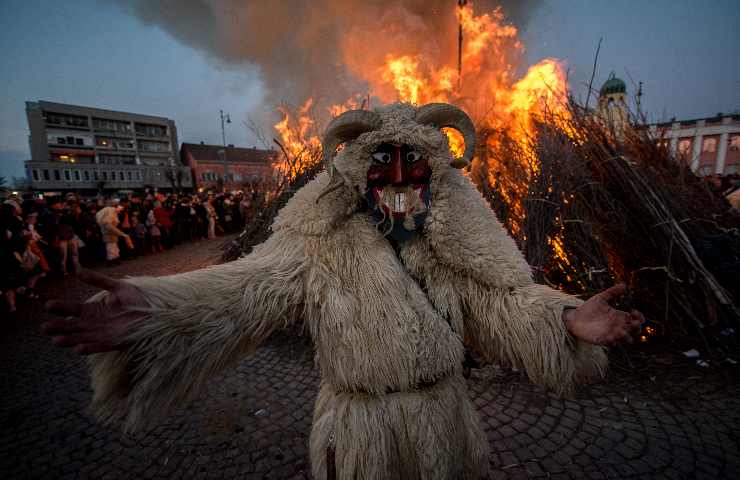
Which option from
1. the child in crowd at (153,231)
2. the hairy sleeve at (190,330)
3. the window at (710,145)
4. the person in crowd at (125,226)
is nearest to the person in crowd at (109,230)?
the person in crowd at (125,226)

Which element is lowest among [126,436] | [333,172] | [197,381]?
[126,436]

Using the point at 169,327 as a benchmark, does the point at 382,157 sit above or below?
above

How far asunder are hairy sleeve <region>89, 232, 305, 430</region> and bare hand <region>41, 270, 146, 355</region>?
1.4 inches

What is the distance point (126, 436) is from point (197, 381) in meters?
3.04

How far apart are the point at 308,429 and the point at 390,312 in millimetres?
2482

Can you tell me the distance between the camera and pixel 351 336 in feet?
4.78

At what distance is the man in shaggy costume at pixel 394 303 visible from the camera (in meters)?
1.44

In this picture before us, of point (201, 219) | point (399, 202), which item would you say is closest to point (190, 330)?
point (399, 202)

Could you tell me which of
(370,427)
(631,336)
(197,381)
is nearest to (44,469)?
(197,381)

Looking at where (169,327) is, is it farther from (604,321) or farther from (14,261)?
(14,261)

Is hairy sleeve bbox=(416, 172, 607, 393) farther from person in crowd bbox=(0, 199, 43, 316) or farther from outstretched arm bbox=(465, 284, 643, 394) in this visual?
person in crowd bbox=(0, 199, 43, 316)

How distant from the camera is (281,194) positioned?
567 centimetres

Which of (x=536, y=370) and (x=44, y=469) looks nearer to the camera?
(x=536, y=370)

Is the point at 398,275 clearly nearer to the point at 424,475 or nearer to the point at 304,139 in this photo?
the point at 424,475
